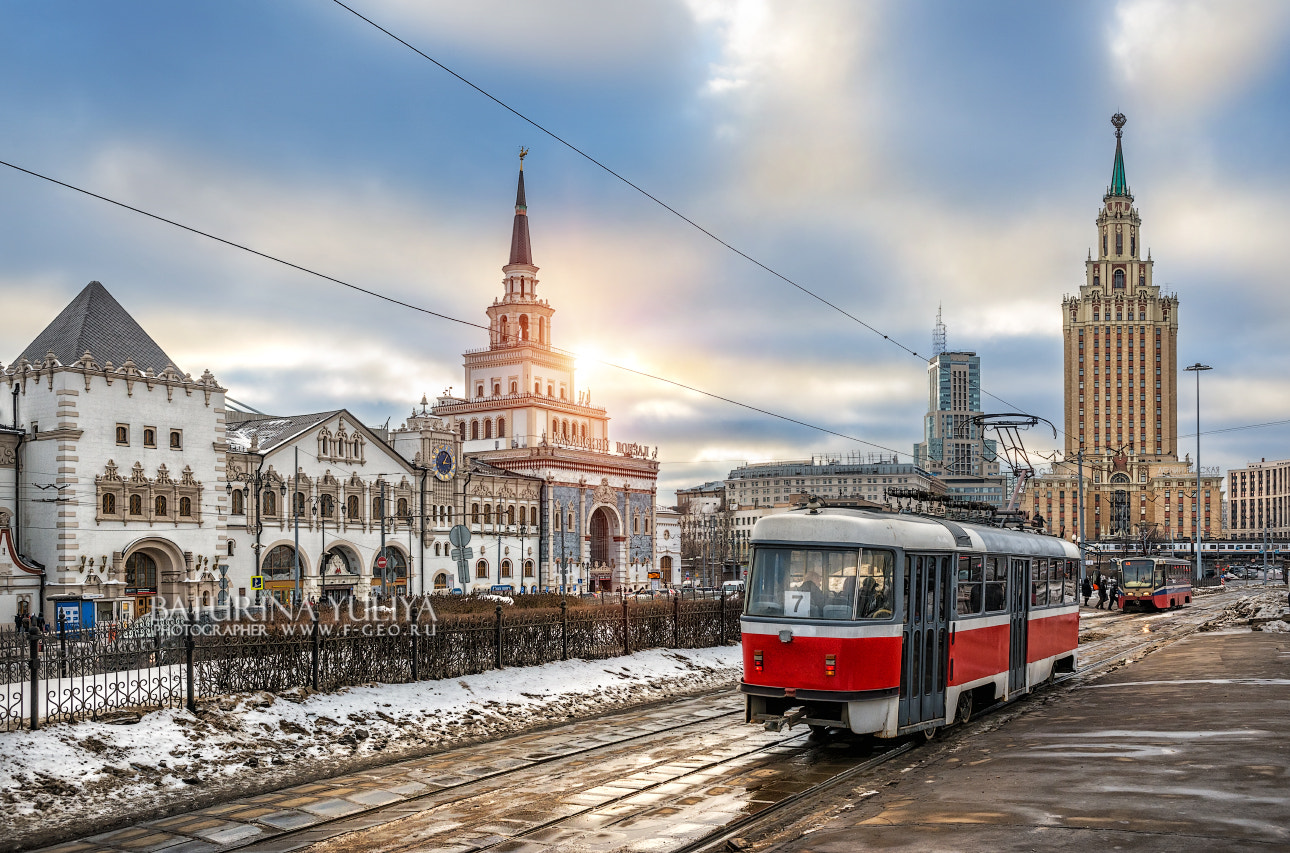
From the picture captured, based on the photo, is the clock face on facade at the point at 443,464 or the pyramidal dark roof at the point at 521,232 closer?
the clock face on facade at the point at 443,464

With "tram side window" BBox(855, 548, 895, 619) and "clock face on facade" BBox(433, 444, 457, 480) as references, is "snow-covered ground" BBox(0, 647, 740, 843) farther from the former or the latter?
"clock face on facade" BBox(433, 444, 457, 480)

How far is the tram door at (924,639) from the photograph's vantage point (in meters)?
14.3

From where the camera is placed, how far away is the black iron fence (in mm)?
14570

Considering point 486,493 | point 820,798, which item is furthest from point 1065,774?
point 486,493

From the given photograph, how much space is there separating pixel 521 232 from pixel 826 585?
82585 mm

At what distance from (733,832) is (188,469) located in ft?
137

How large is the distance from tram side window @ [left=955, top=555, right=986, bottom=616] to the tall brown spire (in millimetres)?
80137

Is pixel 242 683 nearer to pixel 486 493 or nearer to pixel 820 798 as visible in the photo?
pixel 820 798

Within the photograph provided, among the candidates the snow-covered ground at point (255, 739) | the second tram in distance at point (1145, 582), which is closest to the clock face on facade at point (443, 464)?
the second tram in distance at point (1145, 582)

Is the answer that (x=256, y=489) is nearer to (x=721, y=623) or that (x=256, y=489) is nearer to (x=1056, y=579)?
(x=721, y=623)

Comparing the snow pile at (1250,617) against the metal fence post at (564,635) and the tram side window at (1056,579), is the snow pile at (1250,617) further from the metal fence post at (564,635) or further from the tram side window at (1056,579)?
the metal fence post at (564,635)

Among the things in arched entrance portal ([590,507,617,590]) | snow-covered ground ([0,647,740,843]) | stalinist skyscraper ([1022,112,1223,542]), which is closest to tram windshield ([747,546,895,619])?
snow-covered ground ([0,647,740,843])

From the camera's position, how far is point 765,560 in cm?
1448

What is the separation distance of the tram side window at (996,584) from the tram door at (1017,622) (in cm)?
33
